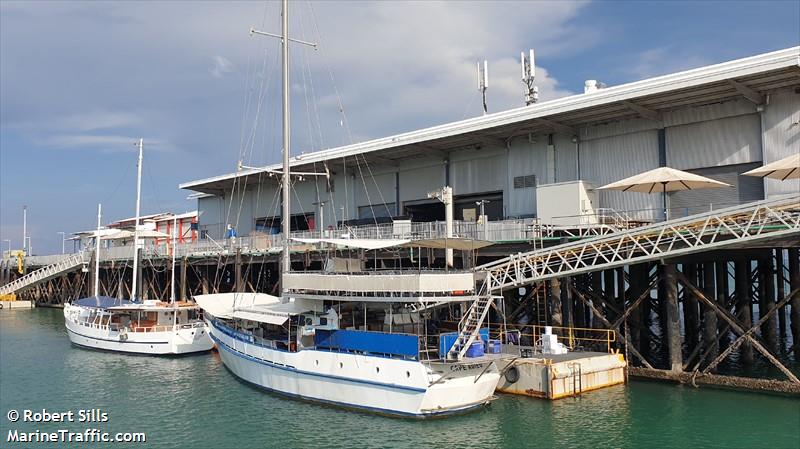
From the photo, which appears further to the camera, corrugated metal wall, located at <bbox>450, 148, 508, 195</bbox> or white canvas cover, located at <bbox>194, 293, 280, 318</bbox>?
corrugated metal wall, located at <bbox>450, 148, 508, 195</bbox>

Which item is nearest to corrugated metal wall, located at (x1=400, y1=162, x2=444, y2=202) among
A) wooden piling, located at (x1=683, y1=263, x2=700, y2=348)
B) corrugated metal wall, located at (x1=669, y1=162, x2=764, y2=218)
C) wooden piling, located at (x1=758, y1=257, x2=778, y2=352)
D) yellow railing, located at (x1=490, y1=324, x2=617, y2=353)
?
corrugated metal wall, located at (x1=669, y1=162, x2=764, y2=218)

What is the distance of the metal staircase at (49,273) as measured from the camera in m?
77.5

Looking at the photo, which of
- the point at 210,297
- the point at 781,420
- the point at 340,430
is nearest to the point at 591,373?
the point at 781,420

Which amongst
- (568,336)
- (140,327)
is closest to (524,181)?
(568,336)

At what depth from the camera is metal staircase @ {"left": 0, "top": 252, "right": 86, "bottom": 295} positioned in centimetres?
7750

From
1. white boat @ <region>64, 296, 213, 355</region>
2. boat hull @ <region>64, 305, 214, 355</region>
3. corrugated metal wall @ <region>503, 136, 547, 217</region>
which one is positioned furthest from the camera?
corrugated metal wall @ <region>503, 136, 547, 217</region>

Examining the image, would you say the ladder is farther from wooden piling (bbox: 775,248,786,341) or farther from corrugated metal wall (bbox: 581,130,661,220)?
wooden piling (bbox: 775,248,786,341)

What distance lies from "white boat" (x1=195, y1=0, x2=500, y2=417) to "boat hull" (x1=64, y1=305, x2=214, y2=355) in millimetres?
11197

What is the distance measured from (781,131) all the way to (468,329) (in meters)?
20.3

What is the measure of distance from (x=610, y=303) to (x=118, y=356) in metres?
30.7

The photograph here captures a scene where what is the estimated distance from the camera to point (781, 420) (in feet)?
73.0

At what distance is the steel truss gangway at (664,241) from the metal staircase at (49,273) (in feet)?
205

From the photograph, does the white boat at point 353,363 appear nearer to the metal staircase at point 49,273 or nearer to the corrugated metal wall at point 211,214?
the corrugated metal wall at point 211,214

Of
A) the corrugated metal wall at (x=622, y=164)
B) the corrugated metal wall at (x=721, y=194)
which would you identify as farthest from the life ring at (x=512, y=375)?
the corrugated metal wall at (x=622, y=164)
